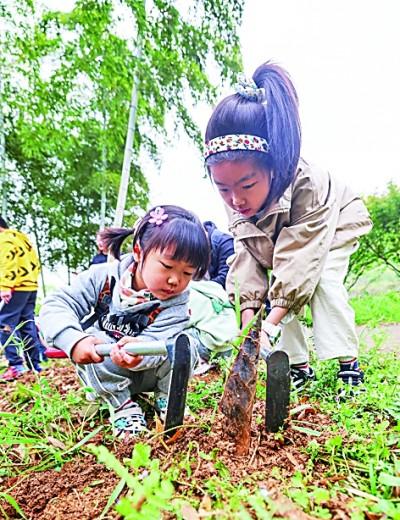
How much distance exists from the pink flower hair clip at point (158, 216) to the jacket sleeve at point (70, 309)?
303 mm

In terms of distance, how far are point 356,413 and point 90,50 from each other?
211 inches

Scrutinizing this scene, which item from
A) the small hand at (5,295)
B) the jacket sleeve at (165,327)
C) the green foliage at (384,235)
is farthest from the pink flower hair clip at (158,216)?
the green foliage at (384,235)

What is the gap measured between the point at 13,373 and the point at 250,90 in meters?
2.37

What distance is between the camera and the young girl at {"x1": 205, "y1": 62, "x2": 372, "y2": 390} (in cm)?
150

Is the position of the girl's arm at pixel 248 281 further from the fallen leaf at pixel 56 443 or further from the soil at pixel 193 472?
the fallen leaf at pixel 56 443

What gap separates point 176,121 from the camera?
6.66 m

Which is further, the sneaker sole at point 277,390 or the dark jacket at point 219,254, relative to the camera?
the dark jacket at point 219,254

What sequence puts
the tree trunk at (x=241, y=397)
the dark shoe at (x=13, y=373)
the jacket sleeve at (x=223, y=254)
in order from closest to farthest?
1. the tree trunk at (x=241, y=397)
2. the dark shoe at (x=13, y=373)
3. the jacket sleeve at (x=223, y=254)

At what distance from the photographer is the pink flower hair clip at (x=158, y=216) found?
157 centimetres

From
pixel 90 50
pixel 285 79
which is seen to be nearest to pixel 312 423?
pixel 285 79

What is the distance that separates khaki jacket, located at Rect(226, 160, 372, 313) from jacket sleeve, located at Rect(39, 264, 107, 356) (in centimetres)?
57

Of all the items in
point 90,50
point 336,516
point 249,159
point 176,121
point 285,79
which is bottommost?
point 336,516

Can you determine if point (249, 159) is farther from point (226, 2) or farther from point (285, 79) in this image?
point (226, 2)

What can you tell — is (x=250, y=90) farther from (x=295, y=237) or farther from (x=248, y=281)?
(x=248, y=281)
